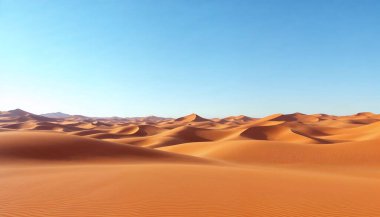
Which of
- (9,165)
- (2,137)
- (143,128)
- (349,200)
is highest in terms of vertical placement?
(143,128)

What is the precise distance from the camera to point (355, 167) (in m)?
16.7

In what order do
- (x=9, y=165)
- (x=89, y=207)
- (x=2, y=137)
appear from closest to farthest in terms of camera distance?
1. (x=89, y=207)
2. (x=9, y=165)
3. (x=2, y=137)

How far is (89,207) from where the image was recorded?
6.18m

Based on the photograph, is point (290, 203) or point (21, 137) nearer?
point (290, 203)

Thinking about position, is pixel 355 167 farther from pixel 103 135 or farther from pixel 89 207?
pixel 103 135

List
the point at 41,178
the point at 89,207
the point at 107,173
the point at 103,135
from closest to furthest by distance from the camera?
the point at 89,207
the point at 41,178
the point at 107,173
the point at 103,135

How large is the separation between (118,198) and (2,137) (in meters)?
13.6

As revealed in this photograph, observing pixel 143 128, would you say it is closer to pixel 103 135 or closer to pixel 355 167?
pixel 103 135

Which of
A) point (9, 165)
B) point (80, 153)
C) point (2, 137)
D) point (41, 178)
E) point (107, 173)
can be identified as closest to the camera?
point (41, 178)

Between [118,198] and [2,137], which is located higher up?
[2,137]

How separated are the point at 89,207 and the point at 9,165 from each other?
24.6ft

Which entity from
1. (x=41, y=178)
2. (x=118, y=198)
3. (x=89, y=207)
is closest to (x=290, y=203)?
(x=118, y=198)

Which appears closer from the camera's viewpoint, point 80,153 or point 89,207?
point 89,207

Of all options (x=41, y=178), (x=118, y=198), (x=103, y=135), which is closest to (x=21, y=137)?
(x=41, y=178)
